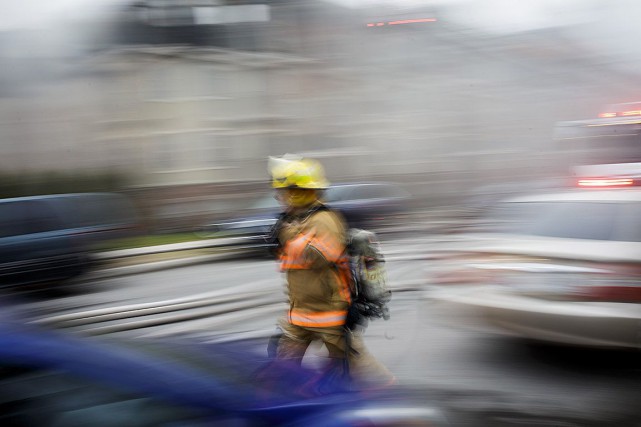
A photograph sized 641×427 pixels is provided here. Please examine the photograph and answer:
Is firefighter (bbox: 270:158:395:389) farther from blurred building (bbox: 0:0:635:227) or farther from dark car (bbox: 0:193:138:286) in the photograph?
blurred building (bbox: 0:0:635:227)

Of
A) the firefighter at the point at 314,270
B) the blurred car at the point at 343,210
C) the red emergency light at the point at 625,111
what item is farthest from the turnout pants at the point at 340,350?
the red emergency light at the point at 625,111

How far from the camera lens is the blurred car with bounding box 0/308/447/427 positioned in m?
2.22

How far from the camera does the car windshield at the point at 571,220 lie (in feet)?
17.7

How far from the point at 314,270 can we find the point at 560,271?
7.13 ft

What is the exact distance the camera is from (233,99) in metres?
35.1

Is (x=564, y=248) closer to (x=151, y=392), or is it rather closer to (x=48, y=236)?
(x=151, y=392)

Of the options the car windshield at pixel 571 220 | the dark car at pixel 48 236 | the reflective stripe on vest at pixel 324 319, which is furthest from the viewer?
the dark car at pixel 48 236

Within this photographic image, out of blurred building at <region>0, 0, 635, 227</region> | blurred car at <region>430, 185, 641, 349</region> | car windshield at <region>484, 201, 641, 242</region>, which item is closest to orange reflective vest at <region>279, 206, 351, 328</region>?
blurred car at <region>430, 185, 641, 349</region>

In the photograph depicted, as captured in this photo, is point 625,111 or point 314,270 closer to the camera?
point 314,270

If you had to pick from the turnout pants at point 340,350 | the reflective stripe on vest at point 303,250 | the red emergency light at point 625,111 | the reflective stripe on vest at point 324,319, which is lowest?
the turnout pants at point 340,350

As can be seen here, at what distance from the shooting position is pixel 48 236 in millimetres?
11445

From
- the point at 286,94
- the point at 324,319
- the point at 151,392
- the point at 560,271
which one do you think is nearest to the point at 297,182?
the point at 324,319

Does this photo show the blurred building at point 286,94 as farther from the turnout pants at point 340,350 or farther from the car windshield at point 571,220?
the turnout pants at point 340,350

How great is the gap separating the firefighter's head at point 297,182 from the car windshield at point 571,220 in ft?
8.14
